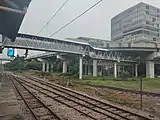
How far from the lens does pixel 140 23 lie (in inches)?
4587

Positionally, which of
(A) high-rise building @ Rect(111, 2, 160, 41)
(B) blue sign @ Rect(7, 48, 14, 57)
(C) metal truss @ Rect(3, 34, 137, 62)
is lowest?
(B) blue sign @ Rect(7, 48, 14, 57)

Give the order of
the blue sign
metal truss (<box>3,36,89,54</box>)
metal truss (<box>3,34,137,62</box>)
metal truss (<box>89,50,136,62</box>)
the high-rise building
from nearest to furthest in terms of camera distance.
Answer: the blue sign < metal truss (<box>3,36,89,54</box>) < metal truss (<box>3,34,137,62</box>) < metal truss (<box>89,50,136,62</box>) < the high-rise building

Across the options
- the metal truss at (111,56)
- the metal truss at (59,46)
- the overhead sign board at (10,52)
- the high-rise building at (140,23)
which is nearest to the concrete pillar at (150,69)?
the metal truss at (111,56)

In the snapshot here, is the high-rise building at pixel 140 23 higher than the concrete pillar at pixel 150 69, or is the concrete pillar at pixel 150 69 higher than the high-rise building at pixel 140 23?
the high-rise building at pixel 140 23

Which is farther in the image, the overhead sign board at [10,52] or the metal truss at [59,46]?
the metal truss at [59,46]

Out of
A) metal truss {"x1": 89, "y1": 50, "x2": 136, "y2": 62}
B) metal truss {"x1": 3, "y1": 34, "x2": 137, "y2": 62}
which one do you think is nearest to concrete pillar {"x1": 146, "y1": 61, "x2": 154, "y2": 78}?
metal truss {"x1": 89, "y1": 50, "x2": 136, "y2": 62}

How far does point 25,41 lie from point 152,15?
304ft

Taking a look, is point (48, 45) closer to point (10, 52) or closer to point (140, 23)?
point (10, 52)

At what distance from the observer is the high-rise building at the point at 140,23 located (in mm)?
115994

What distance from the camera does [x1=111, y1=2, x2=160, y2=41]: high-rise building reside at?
381 ft

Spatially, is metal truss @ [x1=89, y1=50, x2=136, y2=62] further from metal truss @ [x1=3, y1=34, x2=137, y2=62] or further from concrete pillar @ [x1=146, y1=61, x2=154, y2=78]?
concrete pillar @ [x1=146, y1=61, x2=154, y2=78]

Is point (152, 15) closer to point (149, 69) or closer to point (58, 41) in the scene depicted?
point (149, 69)

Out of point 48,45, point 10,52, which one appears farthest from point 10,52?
point 48,45

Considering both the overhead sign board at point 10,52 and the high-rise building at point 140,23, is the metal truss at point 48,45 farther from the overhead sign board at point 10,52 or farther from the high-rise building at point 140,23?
the high-rise building at point 140,23
